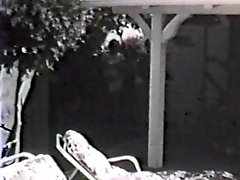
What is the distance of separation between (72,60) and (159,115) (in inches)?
11.9

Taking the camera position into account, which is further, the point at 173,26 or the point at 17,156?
A: the point at 17,156

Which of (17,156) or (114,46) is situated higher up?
(114,46)

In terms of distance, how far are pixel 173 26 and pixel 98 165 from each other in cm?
46

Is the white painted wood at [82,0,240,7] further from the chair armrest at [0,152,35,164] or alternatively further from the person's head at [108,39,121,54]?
the chair armrest at [0,152,35,164]

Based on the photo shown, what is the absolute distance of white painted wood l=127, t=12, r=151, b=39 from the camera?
4.96 ft

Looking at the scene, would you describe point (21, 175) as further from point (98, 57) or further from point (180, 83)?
point (180, 83)

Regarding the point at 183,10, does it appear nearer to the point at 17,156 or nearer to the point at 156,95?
the point at 156,95

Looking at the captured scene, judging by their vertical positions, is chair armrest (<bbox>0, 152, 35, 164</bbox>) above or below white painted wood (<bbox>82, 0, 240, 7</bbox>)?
below

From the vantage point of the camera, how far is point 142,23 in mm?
1514

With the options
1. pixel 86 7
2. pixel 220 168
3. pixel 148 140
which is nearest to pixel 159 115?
pixel 148 140

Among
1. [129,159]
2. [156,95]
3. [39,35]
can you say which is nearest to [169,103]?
[156,95]

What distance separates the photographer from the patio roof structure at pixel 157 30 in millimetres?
1458

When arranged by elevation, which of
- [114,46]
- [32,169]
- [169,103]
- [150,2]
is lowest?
[32,169]

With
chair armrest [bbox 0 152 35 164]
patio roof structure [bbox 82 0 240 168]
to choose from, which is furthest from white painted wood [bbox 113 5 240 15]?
chair armrest [bbox 0 152 35 164]
